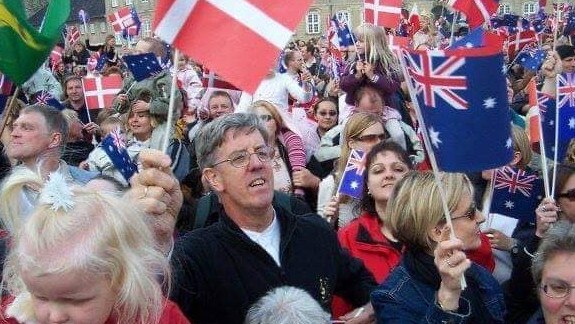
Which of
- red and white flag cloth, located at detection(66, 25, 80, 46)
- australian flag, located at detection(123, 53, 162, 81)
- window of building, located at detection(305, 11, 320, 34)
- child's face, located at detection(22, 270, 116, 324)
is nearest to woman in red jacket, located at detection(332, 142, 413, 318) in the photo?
child's face, located at detection(22, 270, 116, 324)

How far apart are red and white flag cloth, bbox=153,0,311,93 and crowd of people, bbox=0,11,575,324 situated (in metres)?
0.18

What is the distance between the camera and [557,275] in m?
2.52

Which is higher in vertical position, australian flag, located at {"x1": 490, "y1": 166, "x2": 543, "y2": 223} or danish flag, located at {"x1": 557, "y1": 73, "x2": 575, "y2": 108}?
danish flag, located at {"x1": 557, "y1": 73, "x2": 575, "y2": 108}

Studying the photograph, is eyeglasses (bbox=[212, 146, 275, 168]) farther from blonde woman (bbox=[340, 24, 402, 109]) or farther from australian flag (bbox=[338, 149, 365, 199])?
blonde woman (bbox=[340, 24, 402, 109])

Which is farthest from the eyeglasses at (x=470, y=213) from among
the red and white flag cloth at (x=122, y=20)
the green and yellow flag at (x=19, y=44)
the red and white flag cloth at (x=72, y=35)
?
the red and white flag cloth at (x=72, y=35)

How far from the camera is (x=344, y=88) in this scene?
19.6ft

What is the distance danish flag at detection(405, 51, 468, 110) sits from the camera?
2537 mm

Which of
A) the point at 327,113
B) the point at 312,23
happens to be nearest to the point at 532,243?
the point at 327,113

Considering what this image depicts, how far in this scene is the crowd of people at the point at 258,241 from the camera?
2035 mm

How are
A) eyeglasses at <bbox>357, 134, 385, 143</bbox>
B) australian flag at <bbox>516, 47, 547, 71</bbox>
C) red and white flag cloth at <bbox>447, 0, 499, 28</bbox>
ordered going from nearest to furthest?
eyeglasses at <bbox>357, 134, 385, 143</bbox> → red and white flag cloth at <bbox>447, 0, 499, 28</bbox> → australian flag at <bbox>516, 47, 547, 71</bbox>

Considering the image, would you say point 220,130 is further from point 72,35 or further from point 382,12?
point 72,35

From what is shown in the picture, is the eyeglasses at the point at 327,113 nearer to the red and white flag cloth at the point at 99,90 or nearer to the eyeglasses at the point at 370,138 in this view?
the eyeglasses at the point at 370,138

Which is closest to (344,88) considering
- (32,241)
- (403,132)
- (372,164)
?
(403,132)

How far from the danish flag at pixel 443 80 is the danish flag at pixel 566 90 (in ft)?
7.83
